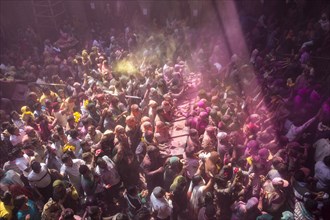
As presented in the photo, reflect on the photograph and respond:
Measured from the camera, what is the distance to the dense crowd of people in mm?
5117

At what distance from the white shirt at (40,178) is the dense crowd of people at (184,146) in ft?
0.06

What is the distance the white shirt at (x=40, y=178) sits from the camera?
555 cm

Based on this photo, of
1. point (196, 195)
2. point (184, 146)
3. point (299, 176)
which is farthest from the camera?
point (184, 146)

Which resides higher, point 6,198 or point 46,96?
point 46,96

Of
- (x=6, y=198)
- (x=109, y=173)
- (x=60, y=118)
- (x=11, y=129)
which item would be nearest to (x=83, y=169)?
(x=109, y=173)

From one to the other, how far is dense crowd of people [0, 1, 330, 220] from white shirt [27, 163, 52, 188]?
0.06 feet

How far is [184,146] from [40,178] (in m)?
3.77

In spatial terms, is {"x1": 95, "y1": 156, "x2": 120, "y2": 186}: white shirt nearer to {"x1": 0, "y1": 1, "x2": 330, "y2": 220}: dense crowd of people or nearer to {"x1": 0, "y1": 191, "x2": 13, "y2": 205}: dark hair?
{"x1": 0, "y1": 1, "x2": 330, "y2": 220}: dense crowd of people

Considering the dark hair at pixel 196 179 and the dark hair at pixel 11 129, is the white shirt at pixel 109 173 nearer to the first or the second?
the dark hair at pixel 196 179

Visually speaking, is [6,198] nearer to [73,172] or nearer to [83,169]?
[73,172]

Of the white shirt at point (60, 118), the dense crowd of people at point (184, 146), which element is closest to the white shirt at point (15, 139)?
the dense crowd of people at point (184, 146)

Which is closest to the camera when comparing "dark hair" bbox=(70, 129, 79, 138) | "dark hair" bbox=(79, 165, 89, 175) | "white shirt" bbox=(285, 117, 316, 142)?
"dark hair" bbox=(79, 165, 89, 175)

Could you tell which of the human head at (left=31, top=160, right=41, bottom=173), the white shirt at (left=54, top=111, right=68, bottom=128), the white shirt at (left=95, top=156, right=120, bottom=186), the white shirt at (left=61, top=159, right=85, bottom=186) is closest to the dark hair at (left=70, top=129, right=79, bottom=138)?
the white shirt at (left=61, top=159, right=85, bottom=186)

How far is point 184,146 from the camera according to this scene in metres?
8.05
